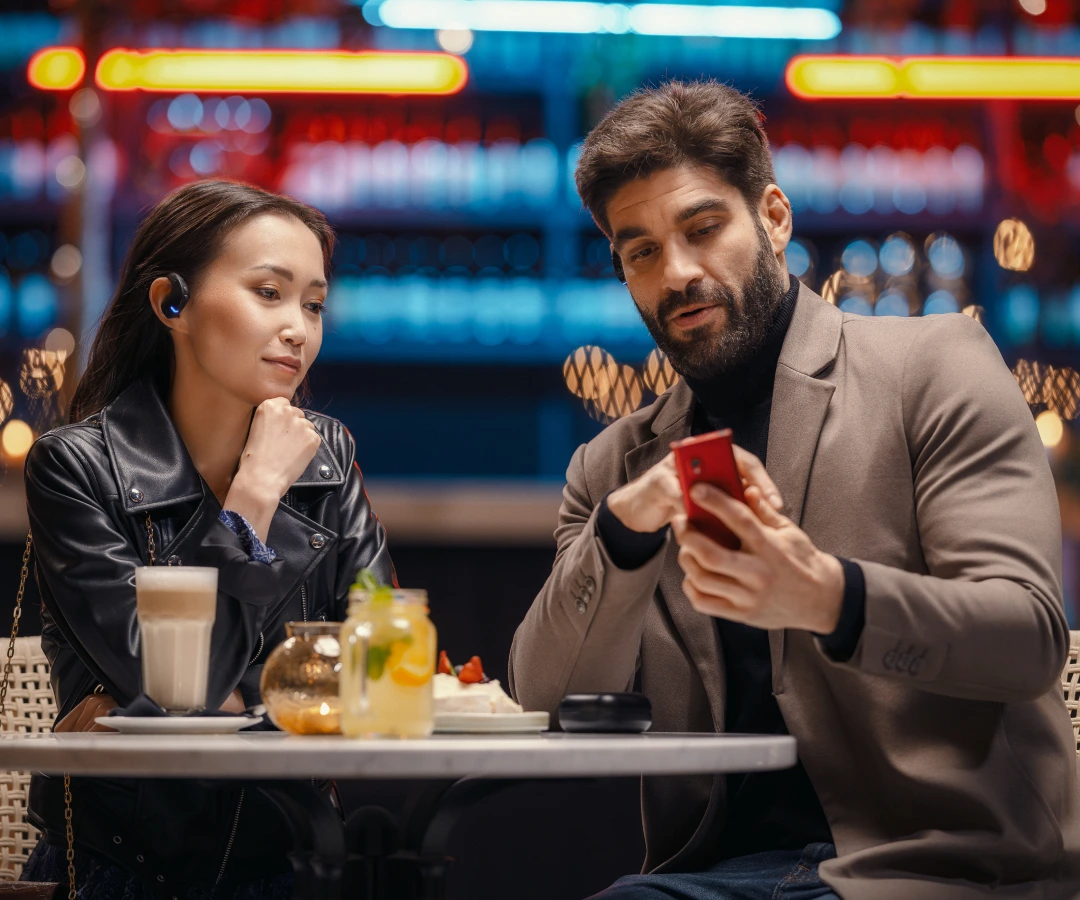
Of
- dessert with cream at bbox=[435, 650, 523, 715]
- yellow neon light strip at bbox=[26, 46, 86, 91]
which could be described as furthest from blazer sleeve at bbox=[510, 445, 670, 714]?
yellow neon light strip at bbox=[26, 46, 86, 91]

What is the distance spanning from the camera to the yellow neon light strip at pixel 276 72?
5.25 metres

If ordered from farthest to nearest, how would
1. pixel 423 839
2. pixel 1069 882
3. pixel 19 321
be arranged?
1. pixel 19 321
2. pixel 1069 882
3. pixel 423 839

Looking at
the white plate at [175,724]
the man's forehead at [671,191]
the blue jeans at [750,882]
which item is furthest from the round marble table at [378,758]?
the man's forehead at [671,191]

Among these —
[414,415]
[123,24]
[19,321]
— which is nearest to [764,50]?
[414,415]

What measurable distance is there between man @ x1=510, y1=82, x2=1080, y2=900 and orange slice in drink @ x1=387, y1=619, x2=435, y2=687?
291 millimetres

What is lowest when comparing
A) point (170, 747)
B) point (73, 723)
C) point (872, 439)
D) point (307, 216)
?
point (73, 723)

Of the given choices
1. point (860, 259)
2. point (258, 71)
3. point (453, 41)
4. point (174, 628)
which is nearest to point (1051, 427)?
point (860, 259)

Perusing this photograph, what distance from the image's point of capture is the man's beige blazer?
1.42 m

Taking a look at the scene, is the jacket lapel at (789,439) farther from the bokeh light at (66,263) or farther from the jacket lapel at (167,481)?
the bokeh light at (66,263)

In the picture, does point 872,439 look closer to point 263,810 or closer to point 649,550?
point 649,550

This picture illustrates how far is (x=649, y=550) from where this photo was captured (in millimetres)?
1623

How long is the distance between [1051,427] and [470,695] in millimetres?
4189

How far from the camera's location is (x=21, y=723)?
216 centimetres

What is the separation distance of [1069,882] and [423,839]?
2.45 ft
